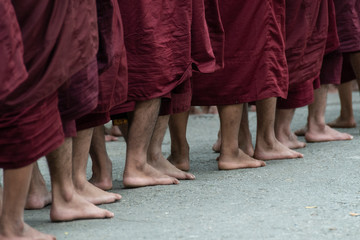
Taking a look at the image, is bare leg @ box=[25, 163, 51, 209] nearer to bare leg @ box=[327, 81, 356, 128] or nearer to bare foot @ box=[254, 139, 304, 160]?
bare foot @ box=[254, 139, 304, 160]

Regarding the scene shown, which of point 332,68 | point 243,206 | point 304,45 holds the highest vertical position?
point 304,45

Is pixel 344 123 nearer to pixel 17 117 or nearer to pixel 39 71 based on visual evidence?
pixel 39 71

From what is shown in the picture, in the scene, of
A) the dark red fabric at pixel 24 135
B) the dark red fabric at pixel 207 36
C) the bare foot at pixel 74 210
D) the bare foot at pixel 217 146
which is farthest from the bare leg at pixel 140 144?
the bare foot at pixel 217 146

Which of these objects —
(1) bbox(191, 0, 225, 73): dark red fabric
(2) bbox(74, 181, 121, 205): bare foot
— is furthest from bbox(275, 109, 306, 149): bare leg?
(2) bbox(74, 181, 121, 205): bare foot

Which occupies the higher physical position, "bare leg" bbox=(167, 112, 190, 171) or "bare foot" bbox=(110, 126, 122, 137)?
"bare leg" bbox=(167, 112, 190, 171)

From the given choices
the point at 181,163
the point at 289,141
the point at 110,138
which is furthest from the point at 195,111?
the point at 181,163

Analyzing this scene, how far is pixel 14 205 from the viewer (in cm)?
285

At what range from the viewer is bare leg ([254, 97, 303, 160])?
16.1 ft

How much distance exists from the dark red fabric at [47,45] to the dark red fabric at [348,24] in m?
3.00

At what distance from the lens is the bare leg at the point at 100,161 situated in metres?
4.03

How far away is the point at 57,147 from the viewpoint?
2967 millimetres

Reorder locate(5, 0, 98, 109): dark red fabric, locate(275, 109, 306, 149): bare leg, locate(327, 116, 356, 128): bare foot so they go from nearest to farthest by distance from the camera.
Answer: locate(5, 0, 98, 109): dark red fabric, locate(275, 109, 306, 149): bare leg, locate(327, 116, 356, 128): bare foot

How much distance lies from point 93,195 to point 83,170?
11 centimetres

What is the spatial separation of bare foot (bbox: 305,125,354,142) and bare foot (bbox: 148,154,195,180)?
65.4 inches
